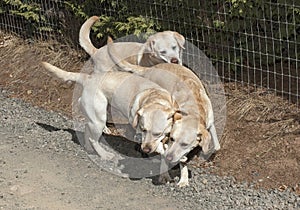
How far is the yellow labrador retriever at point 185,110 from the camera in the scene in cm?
501

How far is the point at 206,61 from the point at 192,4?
2.14 ft

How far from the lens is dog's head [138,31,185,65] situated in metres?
6.50

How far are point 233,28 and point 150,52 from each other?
3.03 ft

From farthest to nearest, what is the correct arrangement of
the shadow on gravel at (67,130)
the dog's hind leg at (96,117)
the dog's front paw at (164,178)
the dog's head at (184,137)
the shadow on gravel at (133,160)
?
the shadow on gravel at (67,130), the dog's hind leg at (96,117), the shadow on gravel at (133,160), the dog's front paw at (164,178), the dog's head at (184,137)

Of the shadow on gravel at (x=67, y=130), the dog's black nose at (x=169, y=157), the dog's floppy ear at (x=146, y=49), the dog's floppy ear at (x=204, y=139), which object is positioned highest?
the dog's floppy ear at (x=146, y=49)

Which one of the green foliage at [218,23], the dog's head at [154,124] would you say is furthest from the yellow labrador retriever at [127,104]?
the green foliage at [218,23]

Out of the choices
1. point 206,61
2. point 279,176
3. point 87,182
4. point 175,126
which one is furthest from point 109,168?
point 206,61

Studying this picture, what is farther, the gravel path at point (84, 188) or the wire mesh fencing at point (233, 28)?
the wire mesh fencing at point (233, 28)

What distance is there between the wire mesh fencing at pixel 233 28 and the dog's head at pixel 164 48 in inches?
21.4

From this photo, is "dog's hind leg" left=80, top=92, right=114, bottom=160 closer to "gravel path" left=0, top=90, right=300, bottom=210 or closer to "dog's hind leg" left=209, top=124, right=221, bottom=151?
"gravel path" left=0, top=90, right=300, bottom=210

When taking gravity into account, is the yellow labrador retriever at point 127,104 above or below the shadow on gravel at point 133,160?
above

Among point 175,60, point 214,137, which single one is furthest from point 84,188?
point 175,60

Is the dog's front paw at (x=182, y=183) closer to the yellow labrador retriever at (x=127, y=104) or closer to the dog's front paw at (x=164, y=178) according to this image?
the dog's front paw at (x=164, y=178)

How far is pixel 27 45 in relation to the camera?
362 inches
